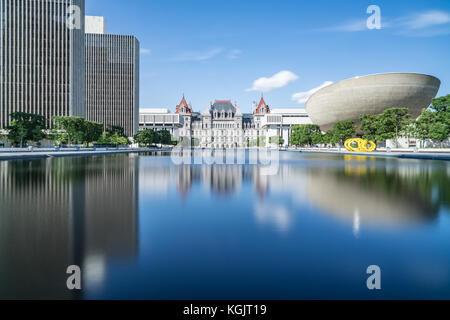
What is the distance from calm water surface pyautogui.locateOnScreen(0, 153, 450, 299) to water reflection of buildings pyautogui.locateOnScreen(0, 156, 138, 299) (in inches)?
0.8

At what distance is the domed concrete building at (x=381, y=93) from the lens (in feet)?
271

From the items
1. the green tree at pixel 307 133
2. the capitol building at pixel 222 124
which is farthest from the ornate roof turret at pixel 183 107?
the green tree at pixel 307 133

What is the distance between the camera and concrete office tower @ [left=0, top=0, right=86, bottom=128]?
7862 cm

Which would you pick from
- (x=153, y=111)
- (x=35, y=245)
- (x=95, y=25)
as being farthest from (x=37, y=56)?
(x=35, y=245)

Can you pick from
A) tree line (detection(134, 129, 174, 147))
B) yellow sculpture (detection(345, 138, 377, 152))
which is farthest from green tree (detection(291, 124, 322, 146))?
tree line (detection(134, 129, 174, 147))

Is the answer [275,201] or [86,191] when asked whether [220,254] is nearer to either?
[275,201]

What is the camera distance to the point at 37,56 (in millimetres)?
79938

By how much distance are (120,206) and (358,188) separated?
9034 mm

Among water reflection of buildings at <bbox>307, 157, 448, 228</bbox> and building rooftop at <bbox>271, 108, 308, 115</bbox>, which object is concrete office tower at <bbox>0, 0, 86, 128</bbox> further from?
building rooftop at <bbox>271, 108, 308, 115</bbox>

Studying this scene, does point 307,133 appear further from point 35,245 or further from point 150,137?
point 35,245

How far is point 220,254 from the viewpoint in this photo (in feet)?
15.4

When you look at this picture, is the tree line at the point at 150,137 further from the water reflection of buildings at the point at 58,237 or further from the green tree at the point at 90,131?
the water reflection of buildings at the point at 58,237

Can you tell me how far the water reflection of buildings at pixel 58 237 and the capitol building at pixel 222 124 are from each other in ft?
473

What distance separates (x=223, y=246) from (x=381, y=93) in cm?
9359
